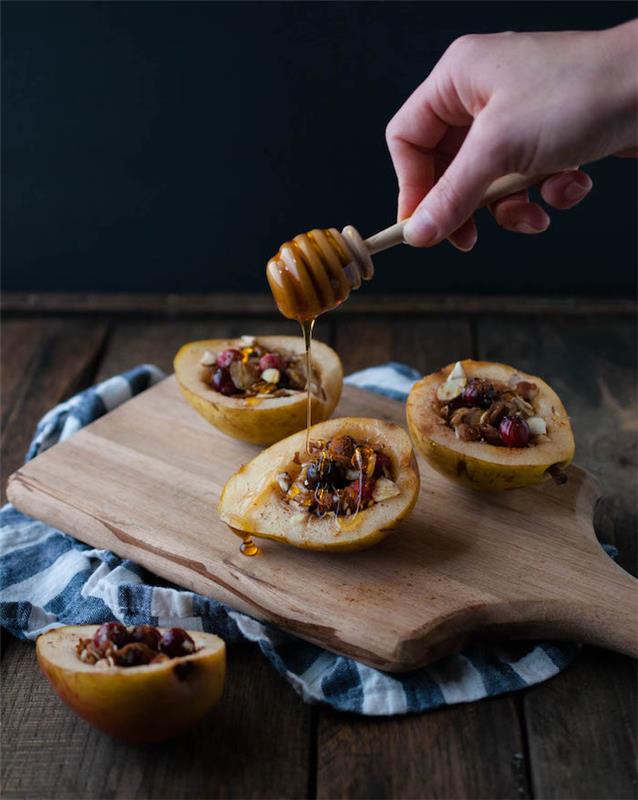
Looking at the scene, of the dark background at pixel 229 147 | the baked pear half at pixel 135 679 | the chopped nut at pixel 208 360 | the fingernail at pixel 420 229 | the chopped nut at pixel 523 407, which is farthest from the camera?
the dark background at pixel 229 147

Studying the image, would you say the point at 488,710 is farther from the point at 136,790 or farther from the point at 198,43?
the point at 198,43

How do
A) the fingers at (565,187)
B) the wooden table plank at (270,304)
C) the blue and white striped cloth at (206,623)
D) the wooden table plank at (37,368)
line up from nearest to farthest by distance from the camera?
the blue and white striped cloth at (206,623) → the fingers at (565,187) → the wooden table plank at (37,368) → the wooden table plank at (270,304)

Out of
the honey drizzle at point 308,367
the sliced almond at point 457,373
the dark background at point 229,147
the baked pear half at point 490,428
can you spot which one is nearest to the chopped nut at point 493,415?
the baked pear half at point 490,428

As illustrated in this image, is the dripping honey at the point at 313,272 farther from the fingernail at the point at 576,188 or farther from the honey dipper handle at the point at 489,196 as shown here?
the fingernail at the point at 576,188

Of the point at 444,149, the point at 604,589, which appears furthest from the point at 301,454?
the point at 444,149

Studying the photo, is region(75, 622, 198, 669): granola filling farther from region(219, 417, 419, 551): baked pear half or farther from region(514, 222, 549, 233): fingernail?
region(514, 222, 549, 233): fingernail

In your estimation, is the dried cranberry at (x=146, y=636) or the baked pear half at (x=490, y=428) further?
the baked pear half at (x=490, y=428)

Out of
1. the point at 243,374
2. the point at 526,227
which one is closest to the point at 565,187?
the point at 526,227

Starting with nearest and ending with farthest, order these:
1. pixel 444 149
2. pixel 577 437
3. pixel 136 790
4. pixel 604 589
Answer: pixel 136 790 → pixel 604 589 → pixel 444 149 → pixel 577 437
